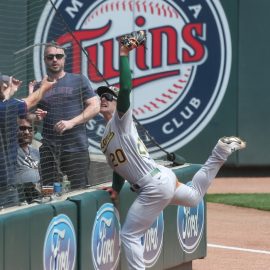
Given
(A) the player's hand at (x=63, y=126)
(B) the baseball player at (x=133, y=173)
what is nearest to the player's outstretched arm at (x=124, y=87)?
(B) the baseball player at (x=133, y=173)

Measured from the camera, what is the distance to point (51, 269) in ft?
20.1

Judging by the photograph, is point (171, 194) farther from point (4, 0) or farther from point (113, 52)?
point (113, 52)

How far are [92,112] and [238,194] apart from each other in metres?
6.47

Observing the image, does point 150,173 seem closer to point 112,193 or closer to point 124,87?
point 112,193

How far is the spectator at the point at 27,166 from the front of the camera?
6492 millimetres

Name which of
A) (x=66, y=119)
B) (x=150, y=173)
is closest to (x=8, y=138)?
(x=150, y=173)

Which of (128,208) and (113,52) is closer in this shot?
(128,208)

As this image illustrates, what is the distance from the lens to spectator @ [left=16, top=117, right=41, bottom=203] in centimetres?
649

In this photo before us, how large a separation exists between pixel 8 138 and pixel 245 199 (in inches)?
286

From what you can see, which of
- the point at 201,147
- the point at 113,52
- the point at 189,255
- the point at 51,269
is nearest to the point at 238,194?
the point at 201,147

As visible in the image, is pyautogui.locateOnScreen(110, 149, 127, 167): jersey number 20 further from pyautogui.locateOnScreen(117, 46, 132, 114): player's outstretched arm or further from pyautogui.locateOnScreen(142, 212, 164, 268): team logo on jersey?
pyautogui.locateOnScreen(142, 212, 164, 268): team logo on jersey

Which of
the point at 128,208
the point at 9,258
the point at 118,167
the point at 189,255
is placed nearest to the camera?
the point at 9,258

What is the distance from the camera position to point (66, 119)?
7492 mm

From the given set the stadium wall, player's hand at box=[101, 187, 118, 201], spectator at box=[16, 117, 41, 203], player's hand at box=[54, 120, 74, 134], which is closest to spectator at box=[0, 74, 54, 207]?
spectator at box=[16, 117, 41, 203]
